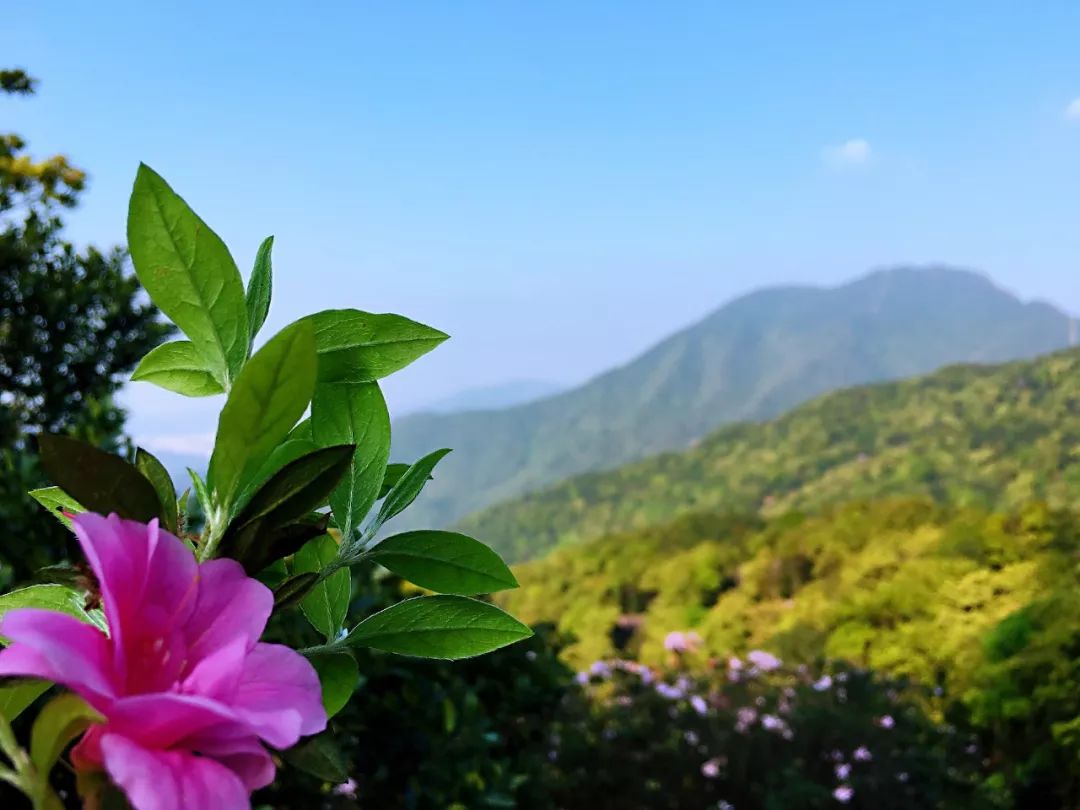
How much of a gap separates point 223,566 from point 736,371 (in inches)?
3144

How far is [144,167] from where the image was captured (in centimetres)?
42

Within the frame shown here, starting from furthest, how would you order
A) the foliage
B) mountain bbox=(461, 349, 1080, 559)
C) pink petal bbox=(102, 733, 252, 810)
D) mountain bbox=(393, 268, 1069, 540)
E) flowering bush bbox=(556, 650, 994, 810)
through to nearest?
1. mountain bbox=(393, 268, 1069, 540)
2. mountain bbox=(461, 349, 1080, 559)
3. the foliage
4. flowering bush bbox=(556, 650, 994, 810)
5. pink petal bbox=(102, 733, 252, 810)

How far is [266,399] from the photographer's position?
0.38 meters

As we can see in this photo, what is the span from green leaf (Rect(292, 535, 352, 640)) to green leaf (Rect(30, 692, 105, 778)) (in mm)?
177

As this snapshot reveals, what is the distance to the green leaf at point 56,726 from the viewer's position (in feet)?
1.03

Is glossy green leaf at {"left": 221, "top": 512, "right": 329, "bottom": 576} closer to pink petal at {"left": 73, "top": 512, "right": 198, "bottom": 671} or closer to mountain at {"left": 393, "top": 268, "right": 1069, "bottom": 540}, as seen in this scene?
pink petal at {"left": 73, "top": 512, "right": 198, "bottom": 671}

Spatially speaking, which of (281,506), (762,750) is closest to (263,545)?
(281,506)

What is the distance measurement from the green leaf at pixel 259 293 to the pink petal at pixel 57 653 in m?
0.19

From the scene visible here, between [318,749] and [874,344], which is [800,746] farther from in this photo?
[874,344]

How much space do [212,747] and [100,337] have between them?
21.7ft

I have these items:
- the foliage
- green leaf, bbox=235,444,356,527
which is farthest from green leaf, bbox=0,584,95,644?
the foliage

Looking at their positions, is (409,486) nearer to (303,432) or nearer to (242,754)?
(303,432)

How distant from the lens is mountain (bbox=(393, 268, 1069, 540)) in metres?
66.4

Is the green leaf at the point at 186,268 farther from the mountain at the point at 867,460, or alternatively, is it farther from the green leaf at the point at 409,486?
the mountain at the point at 867,460
